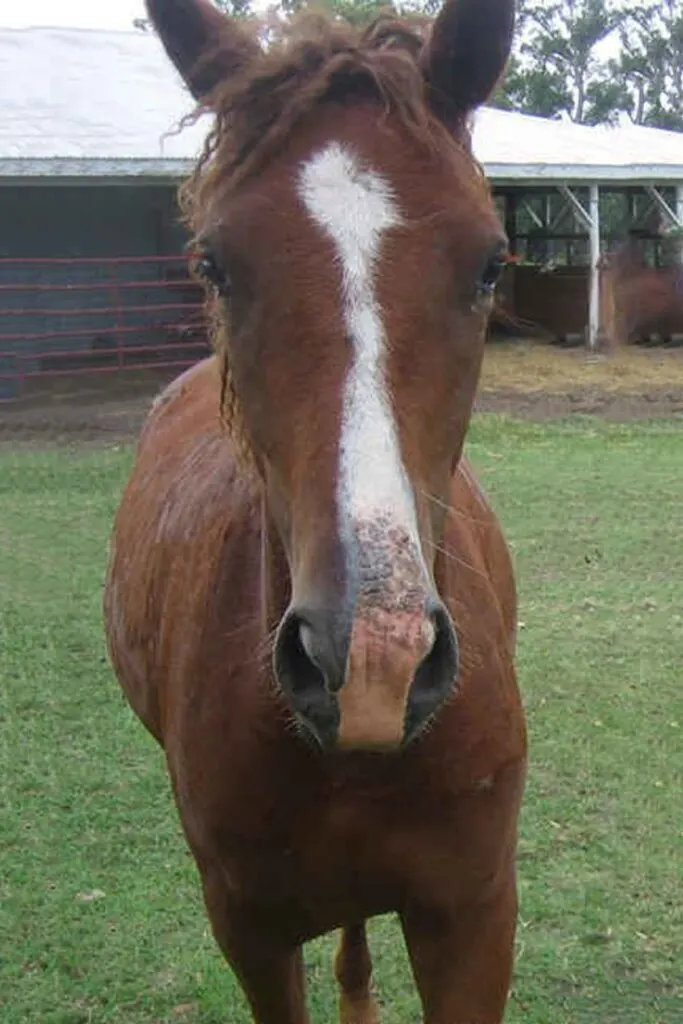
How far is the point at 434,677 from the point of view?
167cm

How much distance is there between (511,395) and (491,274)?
44.8ft

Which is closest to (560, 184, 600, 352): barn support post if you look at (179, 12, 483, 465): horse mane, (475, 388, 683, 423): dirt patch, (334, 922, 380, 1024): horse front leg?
(475, 388, 683, 423): dirt patch

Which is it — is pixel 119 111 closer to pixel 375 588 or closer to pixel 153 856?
pixel 153 856

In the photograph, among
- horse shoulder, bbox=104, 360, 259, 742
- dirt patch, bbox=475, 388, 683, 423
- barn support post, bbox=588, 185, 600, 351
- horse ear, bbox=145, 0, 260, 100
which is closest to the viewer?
horse ear, bbox=145, 0, 260, 100

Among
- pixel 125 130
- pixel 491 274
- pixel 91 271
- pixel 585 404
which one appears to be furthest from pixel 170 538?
pixel 91 271

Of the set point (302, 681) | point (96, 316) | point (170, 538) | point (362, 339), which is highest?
point (362, 339)

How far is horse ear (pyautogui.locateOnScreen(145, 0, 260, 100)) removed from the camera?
2076 millimetres

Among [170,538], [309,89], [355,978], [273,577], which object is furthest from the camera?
[355,978]

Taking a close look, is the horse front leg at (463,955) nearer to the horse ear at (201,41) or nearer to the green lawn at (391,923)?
the green lawn at (391,923)

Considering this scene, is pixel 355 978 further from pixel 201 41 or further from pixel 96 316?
pixel 96 316

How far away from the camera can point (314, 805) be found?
222 cm

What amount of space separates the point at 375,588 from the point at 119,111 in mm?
16845

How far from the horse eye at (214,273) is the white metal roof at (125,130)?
12.0 metres

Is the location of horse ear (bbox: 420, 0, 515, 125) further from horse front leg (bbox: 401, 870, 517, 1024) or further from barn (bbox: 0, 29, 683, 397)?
barn (bbox: 0, 29, 683, 397)
